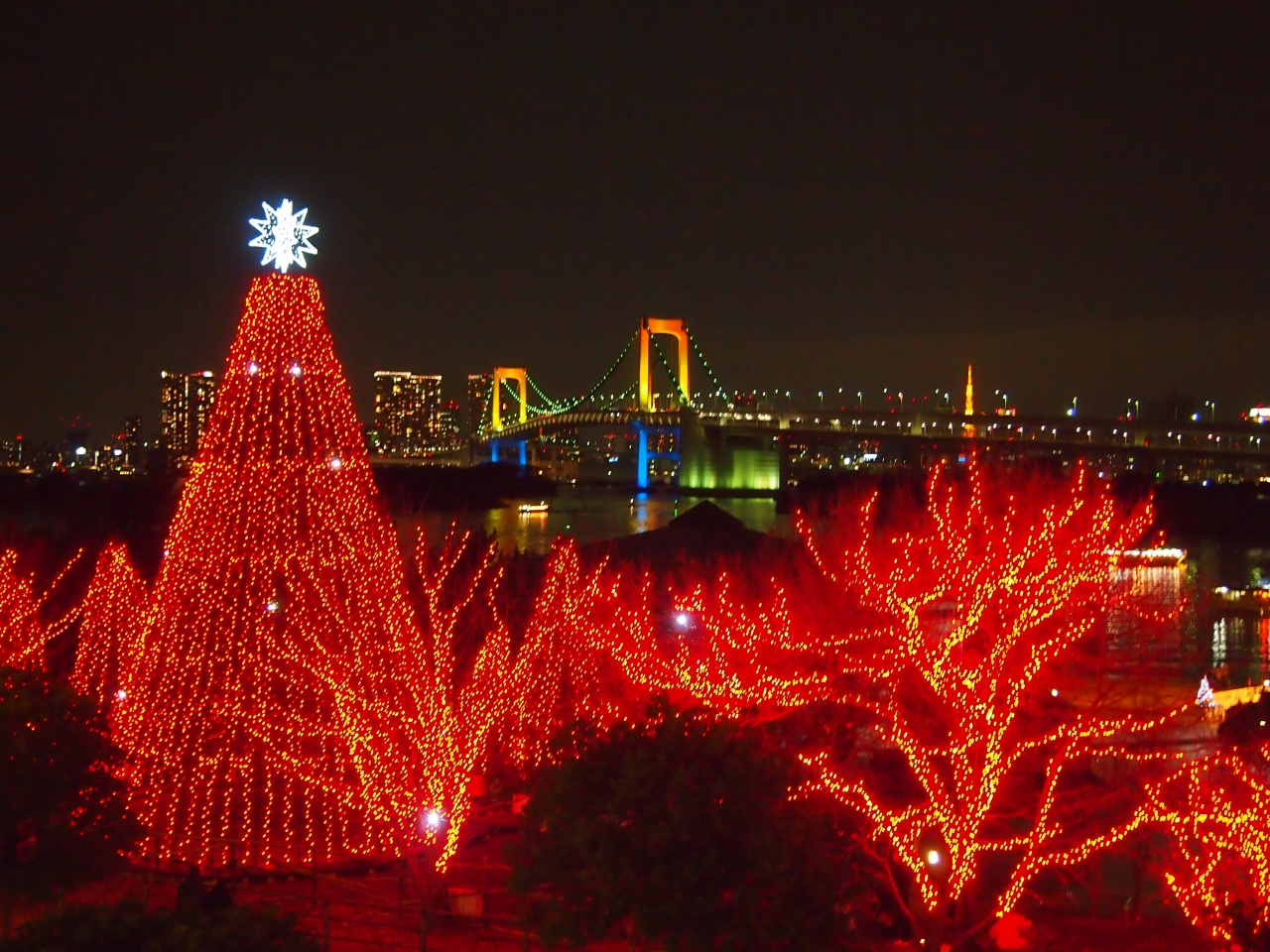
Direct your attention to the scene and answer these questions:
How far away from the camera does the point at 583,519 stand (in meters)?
25.9

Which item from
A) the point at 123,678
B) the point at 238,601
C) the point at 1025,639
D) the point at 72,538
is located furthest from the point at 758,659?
the point at 72,538

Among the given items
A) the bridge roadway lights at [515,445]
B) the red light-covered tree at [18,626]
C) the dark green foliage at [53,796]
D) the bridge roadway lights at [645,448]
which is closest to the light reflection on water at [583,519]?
the bridge roadway lights at [645,448]

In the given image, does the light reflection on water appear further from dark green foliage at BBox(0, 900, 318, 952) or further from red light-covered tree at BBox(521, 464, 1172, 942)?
dark green foliage at BBox(0, 900, 318, 952)

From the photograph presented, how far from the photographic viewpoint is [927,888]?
4305 millimetres

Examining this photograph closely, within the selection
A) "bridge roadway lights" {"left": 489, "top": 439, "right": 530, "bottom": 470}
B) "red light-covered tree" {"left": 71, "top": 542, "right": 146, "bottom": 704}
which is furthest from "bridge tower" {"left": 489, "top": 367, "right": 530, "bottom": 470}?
"red light-covered tree" {"left": 71, "top": 542, "right": 146, "bottom": 704}

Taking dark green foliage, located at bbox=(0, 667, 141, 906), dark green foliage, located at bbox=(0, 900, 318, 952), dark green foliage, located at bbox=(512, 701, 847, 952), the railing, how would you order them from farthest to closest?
1. the railing
2. dark green foliage, located at bbox=(0, 667, 141, 906)
3. dark green foliage, located at bbox=(512, 701, 847, 952)
4. dark green foliage, located at bbox=(0, 900, 318, 952)

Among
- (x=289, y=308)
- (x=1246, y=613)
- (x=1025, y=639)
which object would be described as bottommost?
(x=1246, y=613)

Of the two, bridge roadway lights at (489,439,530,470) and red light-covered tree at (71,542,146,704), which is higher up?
bridge roadway lights at (489,439,530,470)

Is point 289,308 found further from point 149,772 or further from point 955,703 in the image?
point 955,703

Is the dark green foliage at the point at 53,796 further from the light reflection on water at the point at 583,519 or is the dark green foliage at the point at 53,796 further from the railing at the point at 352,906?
the light reflection on water at the point at 583,519

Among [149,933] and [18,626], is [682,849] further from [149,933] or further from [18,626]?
[18,626]

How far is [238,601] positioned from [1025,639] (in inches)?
138

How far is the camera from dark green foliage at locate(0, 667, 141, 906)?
3461 millimetres

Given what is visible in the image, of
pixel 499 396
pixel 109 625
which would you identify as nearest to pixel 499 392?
pixel 499 396
